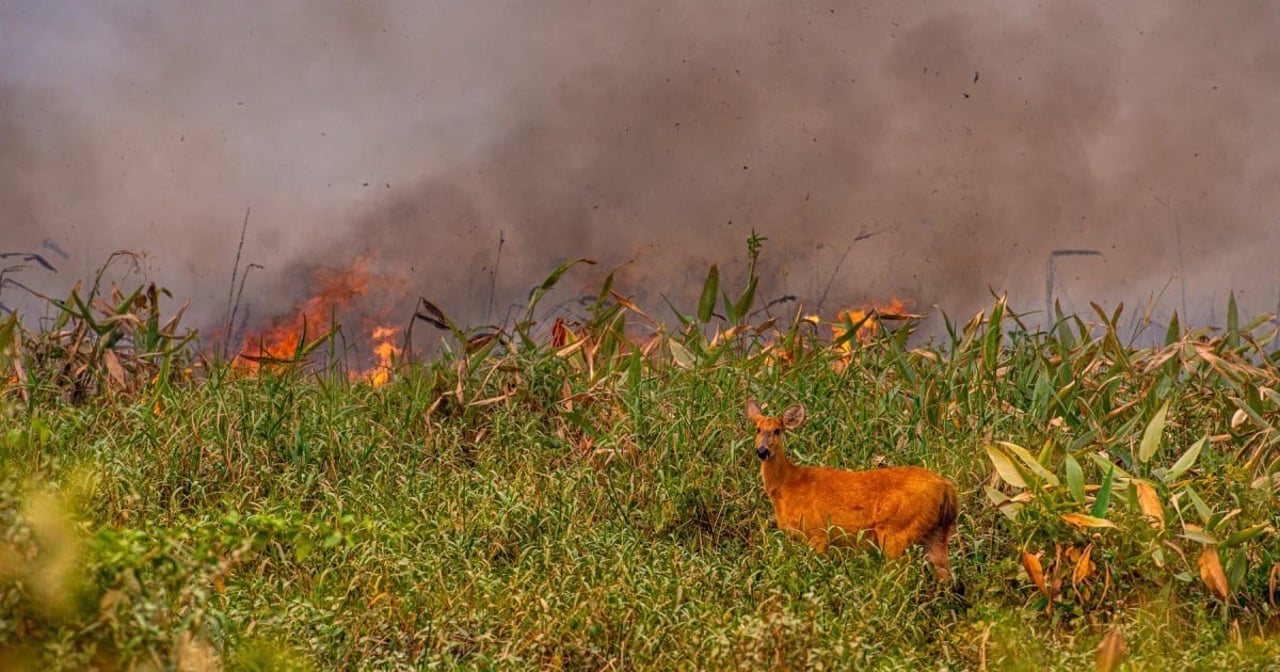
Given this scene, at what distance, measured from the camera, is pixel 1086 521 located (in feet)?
15.4

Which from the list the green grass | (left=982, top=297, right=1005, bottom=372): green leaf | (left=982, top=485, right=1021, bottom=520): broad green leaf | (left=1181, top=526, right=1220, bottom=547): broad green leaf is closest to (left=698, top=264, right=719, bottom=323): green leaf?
the green grass

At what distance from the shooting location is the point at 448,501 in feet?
18.5

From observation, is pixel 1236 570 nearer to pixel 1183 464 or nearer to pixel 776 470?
pixel 1183 464

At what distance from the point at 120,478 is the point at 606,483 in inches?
84.9

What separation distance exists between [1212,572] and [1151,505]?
0.31 m

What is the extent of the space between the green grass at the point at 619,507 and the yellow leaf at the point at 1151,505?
5cm

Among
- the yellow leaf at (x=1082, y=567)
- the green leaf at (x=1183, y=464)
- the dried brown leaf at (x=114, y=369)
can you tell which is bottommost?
the yellow leaf at (x=1082, y=567)

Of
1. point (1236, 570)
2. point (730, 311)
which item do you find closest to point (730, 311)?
point (730, 311)

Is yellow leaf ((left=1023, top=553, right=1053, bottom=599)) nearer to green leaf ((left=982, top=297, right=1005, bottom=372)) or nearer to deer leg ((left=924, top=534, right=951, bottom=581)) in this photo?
deer leg ((left=924, top=534, right=951, bottom=581))

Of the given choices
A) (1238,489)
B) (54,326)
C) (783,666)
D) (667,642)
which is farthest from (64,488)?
(1238,489)

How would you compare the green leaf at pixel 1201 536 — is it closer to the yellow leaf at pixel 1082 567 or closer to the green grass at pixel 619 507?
the green grass at pixel 619 507

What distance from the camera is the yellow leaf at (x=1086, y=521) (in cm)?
468

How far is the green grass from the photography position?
3.72 m

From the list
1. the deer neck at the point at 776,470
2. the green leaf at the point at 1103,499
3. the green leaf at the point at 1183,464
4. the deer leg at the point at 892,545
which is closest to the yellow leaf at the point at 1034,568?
the green leaf at the point at 1103,499
